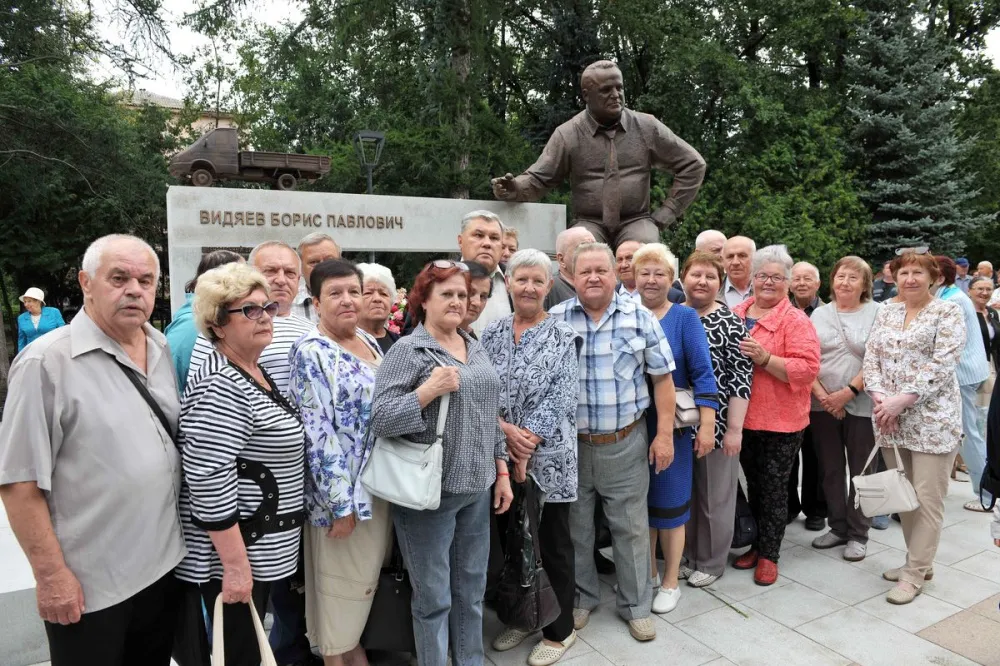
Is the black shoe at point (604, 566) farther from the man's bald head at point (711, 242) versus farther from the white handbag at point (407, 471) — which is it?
the man's bald head at point (711, 242)

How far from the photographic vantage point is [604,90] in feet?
16.3

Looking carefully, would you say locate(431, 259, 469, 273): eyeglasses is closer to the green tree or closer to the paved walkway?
the paved walkway

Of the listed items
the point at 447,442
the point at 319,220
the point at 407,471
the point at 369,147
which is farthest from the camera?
the point at 369,147

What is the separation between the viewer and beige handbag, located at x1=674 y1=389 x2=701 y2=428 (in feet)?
10.5

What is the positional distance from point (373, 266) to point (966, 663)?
305cm

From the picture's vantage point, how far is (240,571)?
6.48 feet

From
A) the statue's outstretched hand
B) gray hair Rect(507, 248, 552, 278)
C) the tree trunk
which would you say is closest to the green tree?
the tree trunk

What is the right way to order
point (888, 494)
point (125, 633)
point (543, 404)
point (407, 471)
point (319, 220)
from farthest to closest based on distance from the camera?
point (319, 220)
point (888, 494)
point (543, 404)
point (407, 471)
point (125, 633)

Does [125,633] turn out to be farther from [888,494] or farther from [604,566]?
[888,494]

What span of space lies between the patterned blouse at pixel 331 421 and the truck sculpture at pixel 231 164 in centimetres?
446

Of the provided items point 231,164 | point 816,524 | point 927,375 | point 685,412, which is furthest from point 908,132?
point 685,412

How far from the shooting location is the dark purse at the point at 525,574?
2795 millimetres

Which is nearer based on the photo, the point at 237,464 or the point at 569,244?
the point at 237,464

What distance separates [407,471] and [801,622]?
7.14 feet
